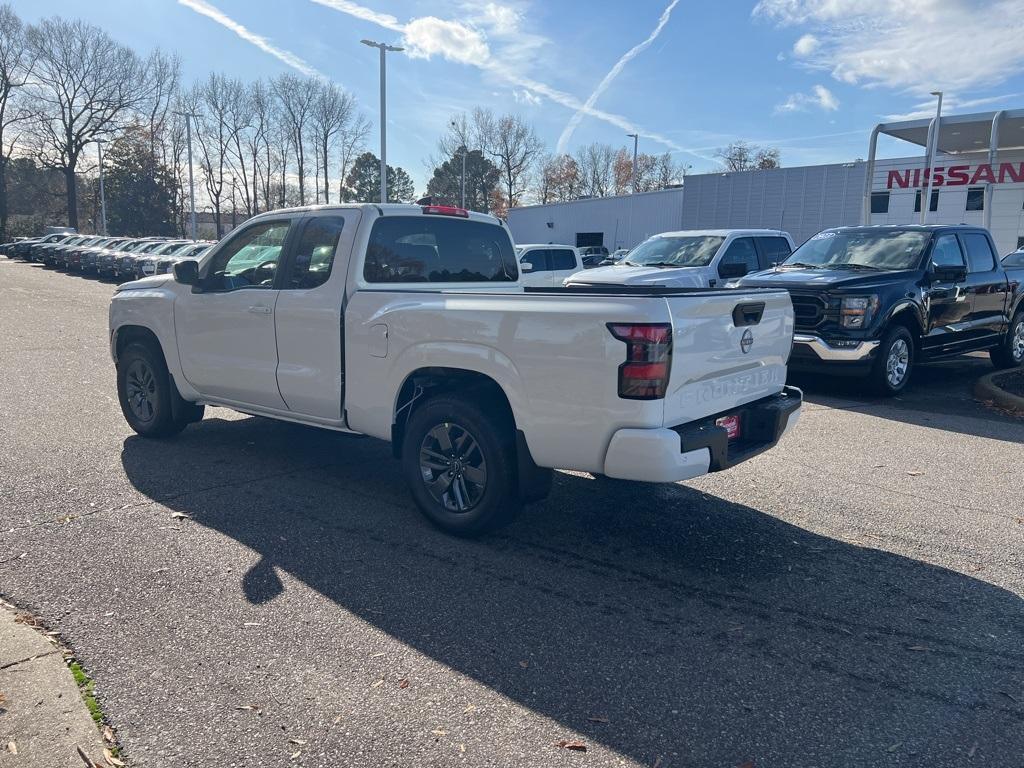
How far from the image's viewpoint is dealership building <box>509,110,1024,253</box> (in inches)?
974

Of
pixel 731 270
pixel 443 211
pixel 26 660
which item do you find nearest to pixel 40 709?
pixel 26 660

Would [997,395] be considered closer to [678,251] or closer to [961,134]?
[678,251]

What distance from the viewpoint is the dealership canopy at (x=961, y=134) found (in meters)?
18.7

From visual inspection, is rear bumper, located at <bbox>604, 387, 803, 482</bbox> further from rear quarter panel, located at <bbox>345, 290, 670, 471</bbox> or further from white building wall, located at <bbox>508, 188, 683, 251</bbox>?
white building wall, located at <bbox>508, 188, 683, 251</bbox>

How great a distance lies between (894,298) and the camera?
888cm

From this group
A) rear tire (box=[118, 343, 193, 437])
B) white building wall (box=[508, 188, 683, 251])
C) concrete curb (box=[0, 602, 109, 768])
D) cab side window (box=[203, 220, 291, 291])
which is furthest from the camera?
white building wall (box=[508, 188, 683, 251])

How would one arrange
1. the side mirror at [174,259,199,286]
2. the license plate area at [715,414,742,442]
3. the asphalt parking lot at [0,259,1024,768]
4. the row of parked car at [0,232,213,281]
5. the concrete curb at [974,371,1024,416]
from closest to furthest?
1. the asphalt parking lot at [0,259,1024,768]
2. the license plate area at [715,414,742,442]
3. the side mirror at [174,259,199,286]
4. the concrete curb at [974,371,1024,416]
5. the row of parked car at [0,232,213,281]

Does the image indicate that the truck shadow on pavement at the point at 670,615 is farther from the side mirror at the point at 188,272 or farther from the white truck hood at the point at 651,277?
the white truck hood at the point at 651,277

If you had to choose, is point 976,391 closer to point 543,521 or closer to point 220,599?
point 543,521

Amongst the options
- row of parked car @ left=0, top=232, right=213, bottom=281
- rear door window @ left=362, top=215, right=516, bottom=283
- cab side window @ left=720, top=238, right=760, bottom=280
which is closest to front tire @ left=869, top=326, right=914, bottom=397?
cab side window @ left=720, top=238, right=760, bottom=280

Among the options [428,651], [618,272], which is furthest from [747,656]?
[618,272]

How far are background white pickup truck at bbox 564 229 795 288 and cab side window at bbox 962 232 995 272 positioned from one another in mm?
3100

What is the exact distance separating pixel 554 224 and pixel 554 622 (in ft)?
159

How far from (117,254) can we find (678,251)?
88.8 feet
